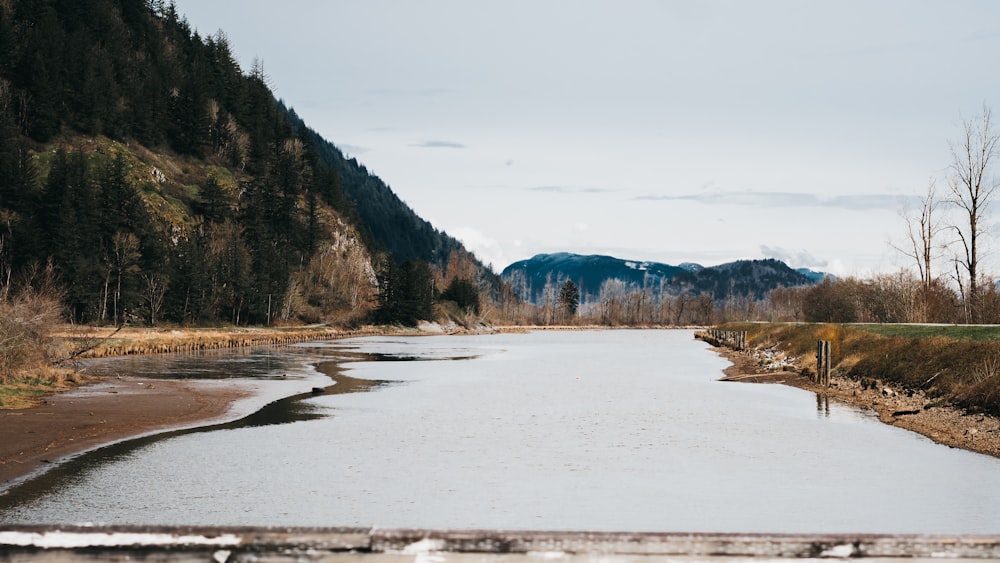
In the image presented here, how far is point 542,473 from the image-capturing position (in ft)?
58.8

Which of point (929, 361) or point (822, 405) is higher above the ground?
point (929, 361)

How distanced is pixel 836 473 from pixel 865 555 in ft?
52.0

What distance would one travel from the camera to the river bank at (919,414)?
21391mm

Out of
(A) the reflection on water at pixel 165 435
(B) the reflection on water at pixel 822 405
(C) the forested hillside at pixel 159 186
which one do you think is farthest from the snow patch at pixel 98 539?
(C) the forested hillside at pixel 159 186

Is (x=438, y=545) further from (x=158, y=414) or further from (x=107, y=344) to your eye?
(x=107, y=344)

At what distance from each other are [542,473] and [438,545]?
1446 cm

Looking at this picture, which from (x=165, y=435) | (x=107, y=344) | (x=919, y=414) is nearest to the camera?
(x=165, y=435)

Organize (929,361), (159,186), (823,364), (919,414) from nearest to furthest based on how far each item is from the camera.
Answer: (919,414) < (929,361) < (823,364) < (159,186)

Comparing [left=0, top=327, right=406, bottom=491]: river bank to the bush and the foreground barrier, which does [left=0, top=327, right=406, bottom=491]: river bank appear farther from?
the foreground barrier

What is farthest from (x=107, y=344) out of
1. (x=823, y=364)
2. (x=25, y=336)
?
(x=823, y=364)

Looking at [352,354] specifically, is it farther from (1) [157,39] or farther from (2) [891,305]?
(1) [157,39]

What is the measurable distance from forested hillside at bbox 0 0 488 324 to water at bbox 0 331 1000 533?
4934cm

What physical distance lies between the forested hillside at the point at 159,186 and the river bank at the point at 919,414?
190 feet

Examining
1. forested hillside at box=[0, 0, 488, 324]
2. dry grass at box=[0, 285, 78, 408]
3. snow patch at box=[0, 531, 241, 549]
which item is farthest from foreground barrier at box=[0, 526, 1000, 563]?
forested hillside at box=[0, 0, 488, 324]
